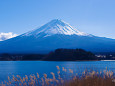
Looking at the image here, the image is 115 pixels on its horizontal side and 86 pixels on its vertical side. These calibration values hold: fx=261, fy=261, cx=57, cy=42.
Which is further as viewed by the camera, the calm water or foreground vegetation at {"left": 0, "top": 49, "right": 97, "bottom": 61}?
foreground vegetation at {"left": 0, "top": 49, "right": 97, "bottom": 61}

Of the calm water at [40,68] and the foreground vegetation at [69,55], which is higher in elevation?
the foreground vegetation at [69,55]

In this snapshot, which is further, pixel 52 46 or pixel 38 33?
pixel 38 33

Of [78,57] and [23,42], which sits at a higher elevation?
[23,42]

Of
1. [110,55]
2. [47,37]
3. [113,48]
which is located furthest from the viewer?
[47,37]

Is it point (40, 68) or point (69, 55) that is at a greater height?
point (69, 55)

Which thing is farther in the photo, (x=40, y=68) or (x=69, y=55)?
(x=69, y=55)

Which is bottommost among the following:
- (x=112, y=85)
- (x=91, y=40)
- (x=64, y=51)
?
(x=112, y=85)

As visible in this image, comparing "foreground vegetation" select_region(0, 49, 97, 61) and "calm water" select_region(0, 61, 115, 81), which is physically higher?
"foreground vegetation" select_region(0, 49, 97, 61)

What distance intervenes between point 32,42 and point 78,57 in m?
45.9

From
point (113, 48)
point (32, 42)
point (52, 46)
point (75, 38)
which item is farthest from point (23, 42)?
point (113, 48)

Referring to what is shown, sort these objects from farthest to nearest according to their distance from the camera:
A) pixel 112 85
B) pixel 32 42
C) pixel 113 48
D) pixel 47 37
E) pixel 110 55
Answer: pixel 47 37, pixel 32 42, pixel 113 48, pixel 110 55, pixel 112 85

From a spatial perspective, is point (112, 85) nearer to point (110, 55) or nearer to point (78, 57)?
point (78, 57)

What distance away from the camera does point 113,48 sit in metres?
111

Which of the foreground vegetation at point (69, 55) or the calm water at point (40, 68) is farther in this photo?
the foreground vegetation at point (69, 55)
